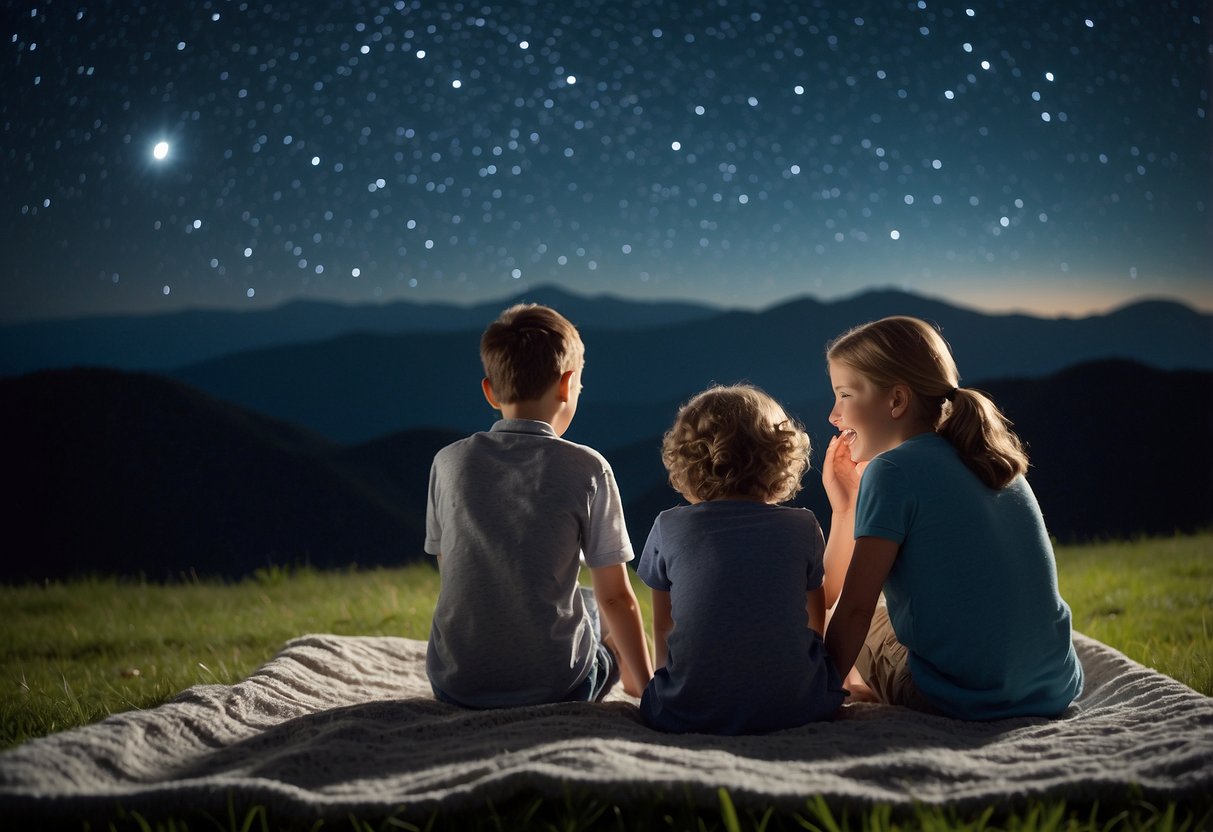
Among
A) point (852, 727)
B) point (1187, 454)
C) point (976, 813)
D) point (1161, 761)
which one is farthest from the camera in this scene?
point (1187, 454)

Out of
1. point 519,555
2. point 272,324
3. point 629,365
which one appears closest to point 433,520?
point 519,555

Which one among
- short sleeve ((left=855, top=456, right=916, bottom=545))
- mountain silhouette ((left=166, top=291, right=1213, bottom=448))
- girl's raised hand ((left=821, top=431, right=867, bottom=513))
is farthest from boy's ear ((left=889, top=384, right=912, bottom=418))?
mountain silhouette ((left=166, top=291, right=1213, bottom=448))

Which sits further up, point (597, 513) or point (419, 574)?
point (597, 513)

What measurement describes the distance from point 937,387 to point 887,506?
322mm

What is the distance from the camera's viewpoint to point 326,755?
5.85ft

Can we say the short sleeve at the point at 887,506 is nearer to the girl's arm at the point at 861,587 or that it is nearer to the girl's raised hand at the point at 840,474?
the girl's arm at the point at 861,587

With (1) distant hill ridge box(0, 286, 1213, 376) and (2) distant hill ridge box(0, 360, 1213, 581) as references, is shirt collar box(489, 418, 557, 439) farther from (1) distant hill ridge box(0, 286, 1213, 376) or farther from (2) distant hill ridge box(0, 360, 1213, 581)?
(1) distant hill ridge box(0, 286, 1213, 376)

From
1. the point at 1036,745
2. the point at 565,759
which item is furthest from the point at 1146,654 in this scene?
the point at 565,759

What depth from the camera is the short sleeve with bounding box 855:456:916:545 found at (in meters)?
1.90

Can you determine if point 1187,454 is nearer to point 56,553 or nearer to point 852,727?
point 852,727

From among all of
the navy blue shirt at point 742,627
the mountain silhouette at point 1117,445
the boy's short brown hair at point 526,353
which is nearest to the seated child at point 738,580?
the navy blue shirt at point 742,627

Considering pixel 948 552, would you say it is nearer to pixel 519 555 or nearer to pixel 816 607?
pixel 816 607

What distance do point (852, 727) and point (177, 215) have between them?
4597mm

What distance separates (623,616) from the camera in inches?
83.7
